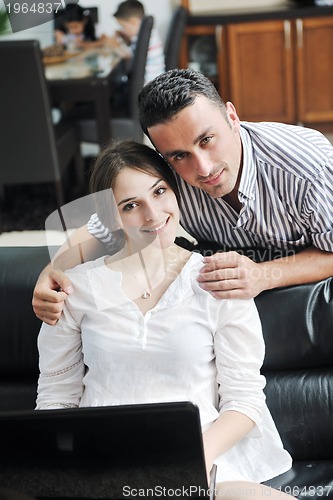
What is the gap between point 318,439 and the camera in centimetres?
153

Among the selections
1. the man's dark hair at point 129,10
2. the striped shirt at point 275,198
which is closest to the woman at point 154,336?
the striped shirt at point 275,198

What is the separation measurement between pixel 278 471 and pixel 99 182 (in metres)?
0.63

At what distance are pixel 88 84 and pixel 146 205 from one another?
2283mm

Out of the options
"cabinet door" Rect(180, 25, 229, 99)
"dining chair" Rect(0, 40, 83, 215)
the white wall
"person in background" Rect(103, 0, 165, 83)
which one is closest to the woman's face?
"dining chair" Rect(0, 40, 83, 215)

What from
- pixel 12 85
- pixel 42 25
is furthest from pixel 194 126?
pixel 42 25

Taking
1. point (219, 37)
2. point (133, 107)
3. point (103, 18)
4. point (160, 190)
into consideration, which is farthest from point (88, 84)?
point (160, 190)

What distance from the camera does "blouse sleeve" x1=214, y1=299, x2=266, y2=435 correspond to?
1.38 m

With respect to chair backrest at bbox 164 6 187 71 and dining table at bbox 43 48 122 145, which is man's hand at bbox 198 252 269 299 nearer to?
dining table at bbox 43 48 122 145

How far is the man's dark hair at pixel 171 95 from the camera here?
1.47 metres

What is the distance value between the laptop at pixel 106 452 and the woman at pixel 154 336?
29 centimetres

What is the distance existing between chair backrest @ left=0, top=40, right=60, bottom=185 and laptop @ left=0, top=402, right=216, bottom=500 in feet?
8.17

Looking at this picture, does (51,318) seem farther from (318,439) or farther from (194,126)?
(318,439)

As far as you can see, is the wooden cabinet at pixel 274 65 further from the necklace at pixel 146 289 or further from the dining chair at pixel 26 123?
the necklace at pixel 146 289

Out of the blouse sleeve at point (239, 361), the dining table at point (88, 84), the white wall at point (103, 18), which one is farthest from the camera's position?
the white wall at point (103, 18)
